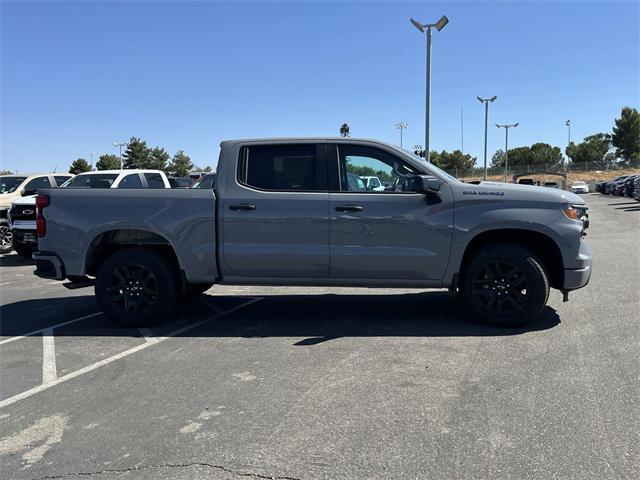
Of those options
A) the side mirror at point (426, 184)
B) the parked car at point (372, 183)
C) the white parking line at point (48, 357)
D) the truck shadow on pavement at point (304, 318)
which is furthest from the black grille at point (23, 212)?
the side mirror at point (426, 184)

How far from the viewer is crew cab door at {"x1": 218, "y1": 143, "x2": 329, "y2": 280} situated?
5676 millimetres

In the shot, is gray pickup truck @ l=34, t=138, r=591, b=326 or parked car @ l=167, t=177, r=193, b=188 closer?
gray pickup truck @ l=34, t=138, r=591, b=326

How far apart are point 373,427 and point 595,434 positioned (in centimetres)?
137

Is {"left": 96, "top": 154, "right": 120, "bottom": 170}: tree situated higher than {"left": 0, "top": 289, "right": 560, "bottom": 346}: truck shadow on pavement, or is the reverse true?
{"left": 96, "top": 154, "right": 120, "bottom": 170}: tree

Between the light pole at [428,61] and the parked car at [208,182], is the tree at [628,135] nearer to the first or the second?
the light pole at [428,61]

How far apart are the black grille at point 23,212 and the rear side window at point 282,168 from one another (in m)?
7.74

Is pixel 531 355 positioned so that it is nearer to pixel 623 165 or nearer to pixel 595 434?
pixel 595 434

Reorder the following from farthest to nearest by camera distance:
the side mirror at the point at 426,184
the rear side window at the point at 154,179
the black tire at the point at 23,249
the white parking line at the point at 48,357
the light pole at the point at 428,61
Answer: the light pole at the point at 428,61 < the rear side window at the point at 154,179 < the black tire at the point at 23,249 < the side mirror at the point at 426,184 < the white parking line at the point at 48,357

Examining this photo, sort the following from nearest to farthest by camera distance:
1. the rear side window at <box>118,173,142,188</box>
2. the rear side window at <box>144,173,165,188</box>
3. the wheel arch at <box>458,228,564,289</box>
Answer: the wheel arch at <box>458,228,564,289</box>, the rear side window at <box>118,173,142,188</box>, the rear side window at <box>144,173,165,188</box>

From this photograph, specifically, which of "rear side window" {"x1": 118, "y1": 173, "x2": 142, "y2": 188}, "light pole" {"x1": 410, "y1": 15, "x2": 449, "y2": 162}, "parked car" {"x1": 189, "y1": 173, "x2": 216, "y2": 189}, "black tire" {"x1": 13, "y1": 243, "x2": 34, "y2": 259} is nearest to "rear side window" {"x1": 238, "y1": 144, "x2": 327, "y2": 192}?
"parked car" {"x1": 189, "y1": 173, "x2": 216, "y2": 189}

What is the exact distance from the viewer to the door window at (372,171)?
571cm

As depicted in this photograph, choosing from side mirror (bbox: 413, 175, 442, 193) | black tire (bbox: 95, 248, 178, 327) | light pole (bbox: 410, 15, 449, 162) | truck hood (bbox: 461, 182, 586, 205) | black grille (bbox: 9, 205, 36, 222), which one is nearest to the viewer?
side mirror (bbox: 413, 175, 442, 193)

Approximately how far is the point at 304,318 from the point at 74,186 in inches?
292

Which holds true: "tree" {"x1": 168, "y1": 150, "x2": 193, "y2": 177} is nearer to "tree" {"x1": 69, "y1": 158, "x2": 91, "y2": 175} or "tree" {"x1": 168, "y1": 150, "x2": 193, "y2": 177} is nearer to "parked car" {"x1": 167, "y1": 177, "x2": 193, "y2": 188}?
"tree" {"x1": 69, "y1": 158, "x2": 91, "y2": 175}
